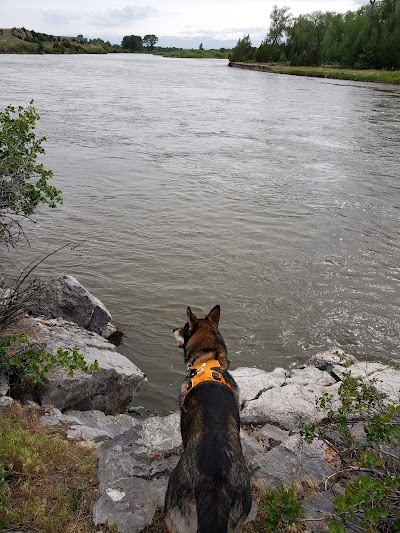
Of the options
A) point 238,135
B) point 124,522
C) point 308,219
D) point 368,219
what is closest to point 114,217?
point 308,219

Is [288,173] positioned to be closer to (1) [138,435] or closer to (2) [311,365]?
(2) [311,365]

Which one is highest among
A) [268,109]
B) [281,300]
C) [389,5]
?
[389,5]

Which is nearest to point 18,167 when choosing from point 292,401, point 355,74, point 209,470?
point 292,401

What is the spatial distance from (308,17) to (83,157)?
146 metres

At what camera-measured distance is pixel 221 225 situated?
14.1 m

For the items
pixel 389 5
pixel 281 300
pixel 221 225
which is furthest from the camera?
pixel 389 5

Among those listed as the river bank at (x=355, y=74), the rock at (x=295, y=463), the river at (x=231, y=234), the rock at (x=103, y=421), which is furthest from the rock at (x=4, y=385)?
the river bank at (x=355, y=74)

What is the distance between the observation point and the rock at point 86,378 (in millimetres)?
6082

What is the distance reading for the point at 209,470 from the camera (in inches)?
134

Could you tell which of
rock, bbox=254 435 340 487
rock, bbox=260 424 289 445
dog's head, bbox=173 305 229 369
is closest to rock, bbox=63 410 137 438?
dog's head, bbox=173 305 229 369

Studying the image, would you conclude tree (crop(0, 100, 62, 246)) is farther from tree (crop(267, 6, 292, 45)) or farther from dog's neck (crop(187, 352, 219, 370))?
tree (crop(267, 6, 292, 45))

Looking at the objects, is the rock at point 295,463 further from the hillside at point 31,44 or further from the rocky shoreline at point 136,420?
the hillside at point 31,44

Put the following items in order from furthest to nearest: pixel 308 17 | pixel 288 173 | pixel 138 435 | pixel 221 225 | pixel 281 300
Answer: pixel 308 17, pixel 288 173, pixel 221 225, pixel 281 300, pixel 138 435

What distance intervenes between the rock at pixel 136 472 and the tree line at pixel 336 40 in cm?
9701
